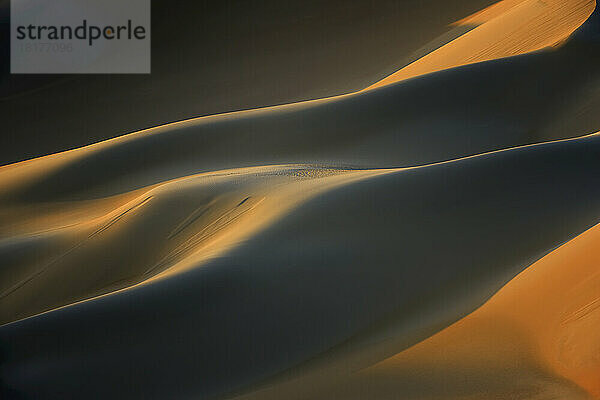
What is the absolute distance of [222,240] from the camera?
12.7 ft

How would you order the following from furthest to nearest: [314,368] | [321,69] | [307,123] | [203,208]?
[321,69] → [307,123] → [203,208] → [314,368]

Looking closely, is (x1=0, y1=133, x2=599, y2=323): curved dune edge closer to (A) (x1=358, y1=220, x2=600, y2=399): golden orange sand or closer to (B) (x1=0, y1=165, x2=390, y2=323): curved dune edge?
(B) (x1=0, y1=165, x2=390, y2=323): curved dune edge

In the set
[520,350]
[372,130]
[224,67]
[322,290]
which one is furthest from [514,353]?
[224,67]

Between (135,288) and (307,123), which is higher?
(307,123)

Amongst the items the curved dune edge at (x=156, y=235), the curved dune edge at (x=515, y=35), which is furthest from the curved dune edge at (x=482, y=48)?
the curved dune edge at (x=156, y=235)

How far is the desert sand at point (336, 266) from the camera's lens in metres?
2.82

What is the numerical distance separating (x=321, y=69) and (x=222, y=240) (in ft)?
22.1

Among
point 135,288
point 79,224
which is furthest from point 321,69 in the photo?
point 135,288

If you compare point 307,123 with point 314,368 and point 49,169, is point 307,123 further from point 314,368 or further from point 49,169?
point 314,368

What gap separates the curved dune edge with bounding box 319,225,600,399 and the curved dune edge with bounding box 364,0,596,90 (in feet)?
13.3

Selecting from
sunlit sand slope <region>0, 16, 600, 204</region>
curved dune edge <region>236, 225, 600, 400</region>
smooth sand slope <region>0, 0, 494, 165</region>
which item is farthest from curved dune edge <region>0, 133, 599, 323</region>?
smooth sand slope <region>0, 0, 494, 165</region>

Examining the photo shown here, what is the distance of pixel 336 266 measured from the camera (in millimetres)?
3504

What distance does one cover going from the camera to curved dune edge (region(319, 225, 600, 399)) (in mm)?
2436

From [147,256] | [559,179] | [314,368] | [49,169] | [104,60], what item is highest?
[104,60]
